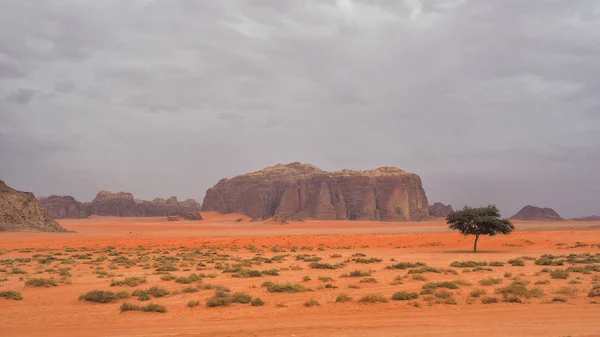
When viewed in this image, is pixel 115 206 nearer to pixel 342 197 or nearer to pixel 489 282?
pixel 342 197

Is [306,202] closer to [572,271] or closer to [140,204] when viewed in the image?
[140,204]

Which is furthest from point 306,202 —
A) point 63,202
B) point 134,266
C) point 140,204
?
point 134,266

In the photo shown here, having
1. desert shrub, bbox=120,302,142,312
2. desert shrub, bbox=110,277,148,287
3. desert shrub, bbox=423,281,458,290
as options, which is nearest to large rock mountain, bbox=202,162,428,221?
desert shrub, bbox=110,277,148,287

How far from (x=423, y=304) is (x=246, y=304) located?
213 inches

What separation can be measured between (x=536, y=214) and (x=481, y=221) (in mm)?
148832

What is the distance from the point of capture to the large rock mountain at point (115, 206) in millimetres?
157875

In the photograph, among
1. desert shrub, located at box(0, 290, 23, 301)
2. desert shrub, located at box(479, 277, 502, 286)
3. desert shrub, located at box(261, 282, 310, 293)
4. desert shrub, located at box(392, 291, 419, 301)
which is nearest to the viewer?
desert shrub, located at box(392, 291, 419, 301)

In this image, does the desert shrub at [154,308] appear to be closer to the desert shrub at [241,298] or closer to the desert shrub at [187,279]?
the desert shrub at [241,298]

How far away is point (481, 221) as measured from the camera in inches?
1500

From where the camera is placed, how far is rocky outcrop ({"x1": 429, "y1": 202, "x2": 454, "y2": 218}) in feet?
516

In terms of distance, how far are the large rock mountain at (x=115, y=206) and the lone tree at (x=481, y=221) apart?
13067cm

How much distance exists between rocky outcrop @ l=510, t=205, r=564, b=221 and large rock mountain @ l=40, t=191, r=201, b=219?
121 meters

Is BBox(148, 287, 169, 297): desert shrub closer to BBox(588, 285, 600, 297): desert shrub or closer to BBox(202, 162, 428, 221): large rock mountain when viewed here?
BBox(588, 285, 600, 297): desert shrub

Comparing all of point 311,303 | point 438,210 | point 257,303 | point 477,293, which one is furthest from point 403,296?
point 438,210
